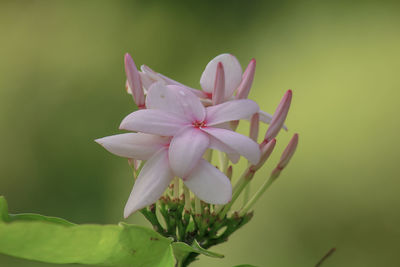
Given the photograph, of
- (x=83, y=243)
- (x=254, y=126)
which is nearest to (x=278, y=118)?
(x=254, y=126)

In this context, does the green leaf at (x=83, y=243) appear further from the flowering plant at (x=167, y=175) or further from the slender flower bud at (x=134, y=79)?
the slender flower bud at (x=134, y=79)

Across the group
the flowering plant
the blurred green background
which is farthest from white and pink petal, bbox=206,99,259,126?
the blurred green background

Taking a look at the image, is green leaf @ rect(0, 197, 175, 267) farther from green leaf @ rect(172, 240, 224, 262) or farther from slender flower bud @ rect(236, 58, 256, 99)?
slender flower bud @ rect(236, 58, 256, 99)

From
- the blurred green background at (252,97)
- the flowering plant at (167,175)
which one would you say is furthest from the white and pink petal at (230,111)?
the blurred green background at (252,97)

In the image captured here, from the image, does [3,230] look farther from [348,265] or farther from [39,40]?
[39,40]

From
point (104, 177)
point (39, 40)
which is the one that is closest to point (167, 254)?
point (104, 177)

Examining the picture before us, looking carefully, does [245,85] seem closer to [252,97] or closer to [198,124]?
[198,124]
